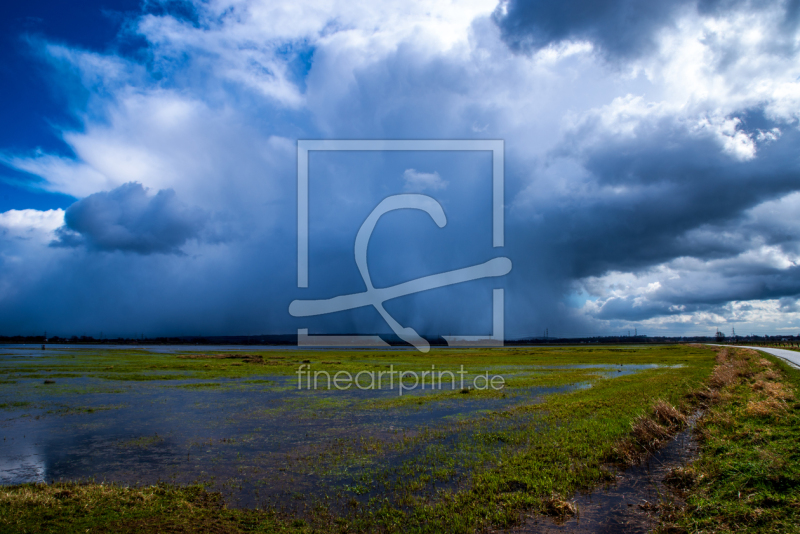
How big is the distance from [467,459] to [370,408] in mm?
12525

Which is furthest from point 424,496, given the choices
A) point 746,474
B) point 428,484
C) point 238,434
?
point 238,434

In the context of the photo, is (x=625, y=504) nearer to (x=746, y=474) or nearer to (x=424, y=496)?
(x=746, y=474)

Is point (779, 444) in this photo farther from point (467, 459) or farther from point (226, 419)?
point (226, 419)

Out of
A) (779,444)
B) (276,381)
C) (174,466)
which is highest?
(779,444)

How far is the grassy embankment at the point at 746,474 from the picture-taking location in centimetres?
954

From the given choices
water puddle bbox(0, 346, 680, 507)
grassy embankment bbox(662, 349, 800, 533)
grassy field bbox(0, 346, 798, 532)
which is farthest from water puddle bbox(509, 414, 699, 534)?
water puddle bbox(0, 346, 680, 507)

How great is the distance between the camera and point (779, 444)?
1342cm

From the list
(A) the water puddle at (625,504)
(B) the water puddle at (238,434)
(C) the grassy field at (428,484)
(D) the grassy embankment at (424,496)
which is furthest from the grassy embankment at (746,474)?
(B) the water puddle at (238,434)

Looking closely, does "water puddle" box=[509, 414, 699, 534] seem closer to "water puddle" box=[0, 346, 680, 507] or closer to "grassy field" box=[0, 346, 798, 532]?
"grassy field" box=[0, 346, 798, 532]

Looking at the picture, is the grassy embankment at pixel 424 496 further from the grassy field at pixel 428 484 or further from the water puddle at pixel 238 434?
the water puddle at pixel 238 434

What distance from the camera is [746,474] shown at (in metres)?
11.5

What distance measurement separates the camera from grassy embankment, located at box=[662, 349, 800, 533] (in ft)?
31.3

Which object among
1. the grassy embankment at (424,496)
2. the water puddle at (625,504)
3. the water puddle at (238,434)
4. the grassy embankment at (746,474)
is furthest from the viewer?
the water puddle at (238,434)

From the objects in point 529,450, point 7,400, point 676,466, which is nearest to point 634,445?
point 676,466
